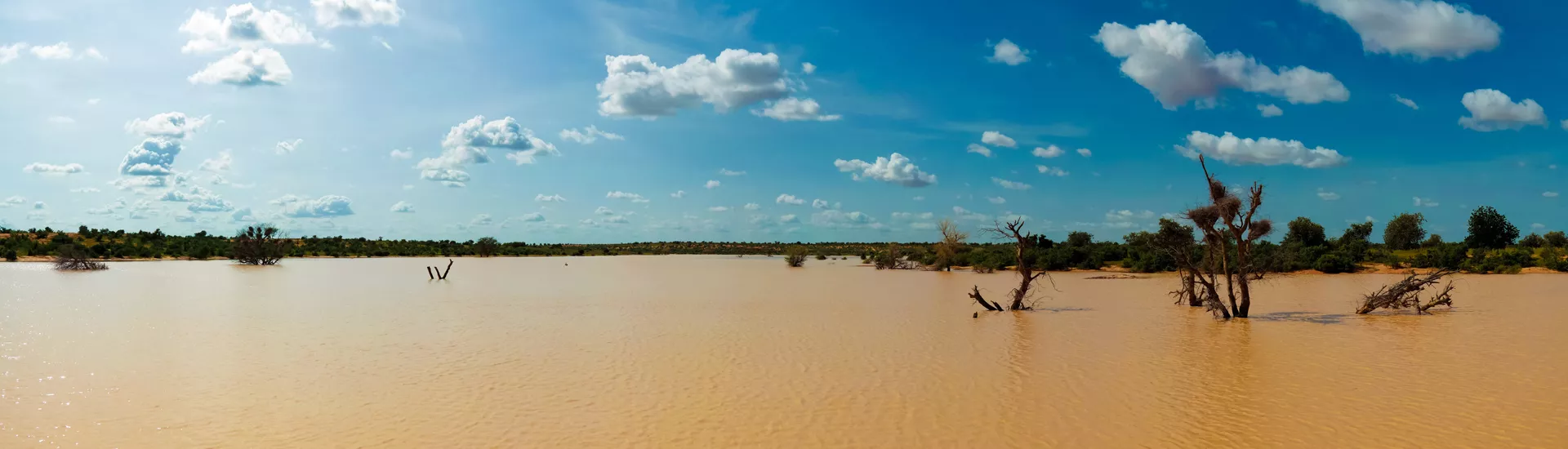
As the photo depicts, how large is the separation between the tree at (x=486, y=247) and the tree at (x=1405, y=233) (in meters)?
80.3

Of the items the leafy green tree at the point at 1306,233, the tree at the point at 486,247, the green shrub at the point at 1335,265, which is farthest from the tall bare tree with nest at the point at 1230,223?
the tree at the point at 486,247

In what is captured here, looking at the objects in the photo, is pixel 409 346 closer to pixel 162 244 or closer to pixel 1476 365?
pixel 1476 365

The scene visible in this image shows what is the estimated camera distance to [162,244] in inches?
2635

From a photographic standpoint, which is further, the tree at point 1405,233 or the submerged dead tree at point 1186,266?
the tree at point 1405,233

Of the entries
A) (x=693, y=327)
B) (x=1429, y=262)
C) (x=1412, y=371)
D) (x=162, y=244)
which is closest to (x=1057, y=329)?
(x=1412, y=371)

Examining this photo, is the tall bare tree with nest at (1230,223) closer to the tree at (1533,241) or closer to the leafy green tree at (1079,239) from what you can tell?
the leafy green tree at (1079,239)

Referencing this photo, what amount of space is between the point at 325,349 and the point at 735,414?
830 cm

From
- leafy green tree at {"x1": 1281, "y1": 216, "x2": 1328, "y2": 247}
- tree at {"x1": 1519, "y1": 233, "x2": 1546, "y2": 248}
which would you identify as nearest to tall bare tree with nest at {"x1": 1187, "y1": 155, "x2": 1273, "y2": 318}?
leafy green tree at {"x1": 1281, "y1": 216, "x2": 1328, "y2": 247}

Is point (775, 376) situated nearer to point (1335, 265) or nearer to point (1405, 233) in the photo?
point (1335, 265)

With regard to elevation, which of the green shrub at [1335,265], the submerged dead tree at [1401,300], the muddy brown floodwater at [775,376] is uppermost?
the green shrub at [1335,265]

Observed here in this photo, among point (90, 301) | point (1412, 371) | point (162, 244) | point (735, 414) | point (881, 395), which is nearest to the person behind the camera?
point (735, 414)

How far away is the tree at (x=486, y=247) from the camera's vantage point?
83.2 metres

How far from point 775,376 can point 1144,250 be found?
35493 millimetres

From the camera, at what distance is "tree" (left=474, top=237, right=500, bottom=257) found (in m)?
83.2
